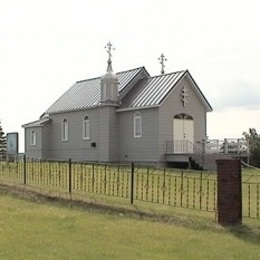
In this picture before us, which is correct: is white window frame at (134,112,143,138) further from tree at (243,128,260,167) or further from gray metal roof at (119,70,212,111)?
tree at (243,128,260,167)

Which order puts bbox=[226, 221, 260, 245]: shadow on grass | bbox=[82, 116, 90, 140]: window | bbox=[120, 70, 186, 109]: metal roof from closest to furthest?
bbox=[226, 221, 260, 245]: shadow on grass
bbox=[120, 70, 186, 109]: metal roof
bbox=[82, 116, 90, 140]: window

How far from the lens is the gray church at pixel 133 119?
3119 centimetres

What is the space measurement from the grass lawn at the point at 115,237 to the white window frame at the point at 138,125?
65.7 ft

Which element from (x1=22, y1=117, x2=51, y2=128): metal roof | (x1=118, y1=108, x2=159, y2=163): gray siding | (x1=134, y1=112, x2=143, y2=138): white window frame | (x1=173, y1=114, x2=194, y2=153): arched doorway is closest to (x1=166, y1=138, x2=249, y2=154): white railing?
(x1=173, y1=114, x2=194, y2=153): arched doorway

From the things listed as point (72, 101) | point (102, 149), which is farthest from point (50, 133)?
point (102, 149)

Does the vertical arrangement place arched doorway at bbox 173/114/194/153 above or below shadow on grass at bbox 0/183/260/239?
above

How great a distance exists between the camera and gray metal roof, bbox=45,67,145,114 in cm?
3531

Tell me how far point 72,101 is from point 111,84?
5321 millimetres

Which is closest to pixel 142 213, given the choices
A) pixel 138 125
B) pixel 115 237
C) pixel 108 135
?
pixel 115 237

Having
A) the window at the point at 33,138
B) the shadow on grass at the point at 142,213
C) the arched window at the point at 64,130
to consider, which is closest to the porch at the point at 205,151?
the arched window at the point at 64,130

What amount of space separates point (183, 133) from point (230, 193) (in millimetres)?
22032

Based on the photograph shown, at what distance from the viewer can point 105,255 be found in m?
7.70

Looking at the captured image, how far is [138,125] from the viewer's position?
3225cm

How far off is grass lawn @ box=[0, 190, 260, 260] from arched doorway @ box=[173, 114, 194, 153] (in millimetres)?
19602
